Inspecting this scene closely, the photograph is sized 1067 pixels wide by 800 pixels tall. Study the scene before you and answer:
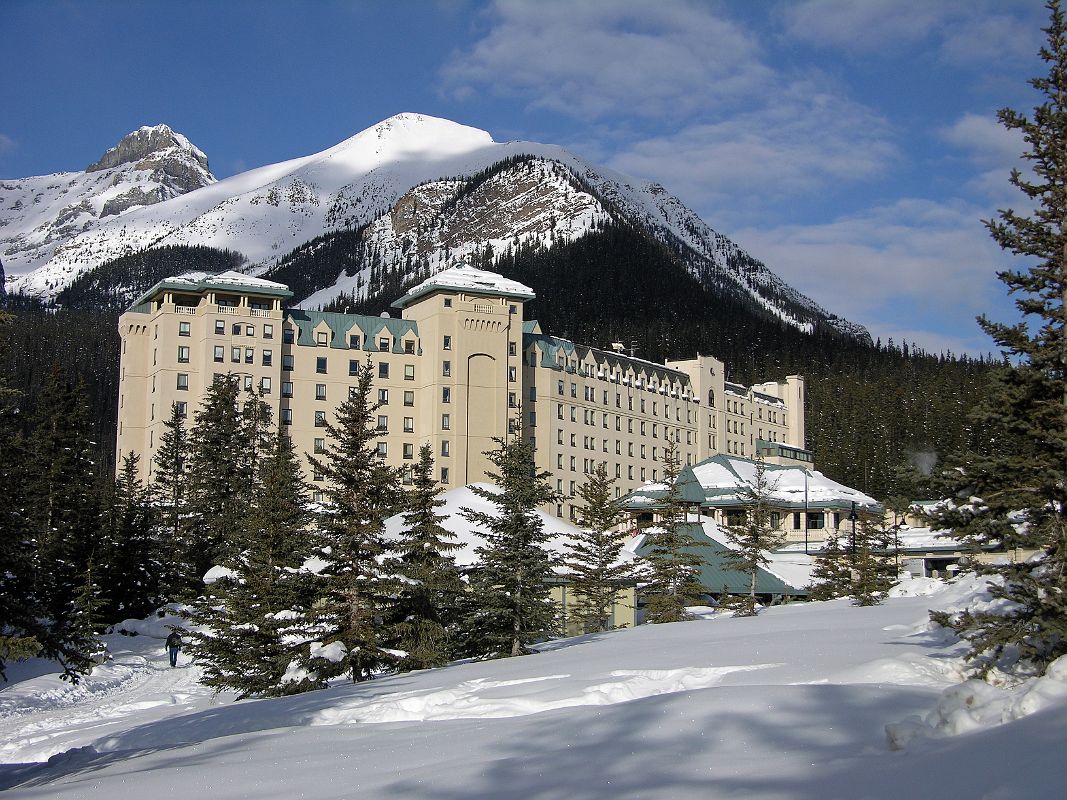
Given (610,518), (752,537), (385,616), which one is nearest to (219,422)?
(610,518)

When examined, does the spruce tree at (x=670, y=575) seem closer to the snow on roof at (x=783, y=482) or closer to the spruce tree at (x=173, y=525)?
the spruce tree at (x=173, y=525)

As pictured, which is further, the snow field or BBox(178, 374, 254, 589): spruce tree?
BBox(178, 374, 254, 589): spruce tree

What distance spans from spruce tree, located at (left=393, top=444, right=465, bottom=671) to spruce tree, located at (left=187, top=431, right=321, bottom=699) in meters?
2.90

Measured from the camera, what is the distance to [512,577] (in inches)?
1458

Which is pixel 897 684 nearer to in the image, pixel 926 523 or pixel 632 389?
pixel 926 523

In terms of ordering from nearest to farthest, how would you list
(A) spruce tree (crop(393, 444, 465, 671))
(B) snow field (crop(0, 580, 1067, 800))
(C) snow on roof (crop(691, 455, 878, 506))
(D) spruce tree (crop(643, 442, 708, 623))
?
(B) snow field (crop(0, 580, 1067, 800)) → (A) spruce tree (crop(393, 444, 465, 671)) → (D) spruce tree (crop(643, 442, 708, 623)) → (C) snow on roof (crop(691, 455, 878, 506))

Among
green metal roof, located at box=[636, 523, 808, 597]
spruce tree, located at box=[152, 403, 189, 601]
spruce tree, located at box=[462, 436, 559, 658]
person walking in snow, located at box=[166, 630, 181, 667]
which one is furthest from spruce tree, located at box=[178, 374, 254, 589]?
spruce tree, located at box=[462, 436, 559, 658]

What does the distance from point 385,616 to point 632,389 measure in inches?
3841

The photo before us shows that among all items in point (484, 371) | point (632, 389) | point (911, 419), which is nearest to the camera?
point (484, 371)

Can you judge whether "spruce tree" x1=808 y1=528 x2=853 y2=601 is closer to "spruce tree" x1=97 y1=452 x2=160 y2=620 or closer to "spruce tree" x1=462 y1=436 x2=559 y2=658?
"spruce tree" x1=462 y1=436 x2=559 y2=658

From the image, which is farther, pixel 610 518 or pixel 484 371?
pixel 484 371

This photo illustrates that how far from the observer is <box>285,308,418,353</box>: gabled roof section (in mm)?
113062

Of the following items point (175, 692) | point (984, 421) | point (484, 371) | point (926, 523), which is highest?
point (484, 371)

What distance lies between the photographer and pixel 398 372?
115438 mm
